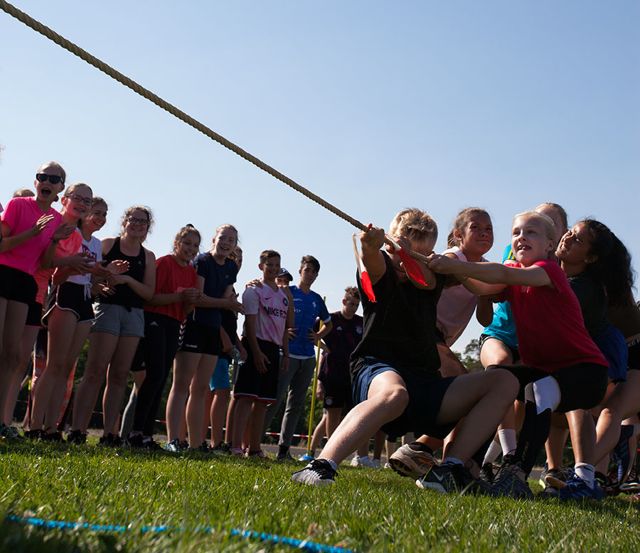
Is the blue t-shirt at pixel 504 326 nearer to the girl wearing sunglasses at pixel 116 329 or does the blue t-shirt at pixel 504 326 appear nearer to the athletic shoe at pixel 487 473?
the athletic shoe at pixel 487 473

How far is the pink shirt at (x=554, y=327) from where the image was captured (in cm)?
560

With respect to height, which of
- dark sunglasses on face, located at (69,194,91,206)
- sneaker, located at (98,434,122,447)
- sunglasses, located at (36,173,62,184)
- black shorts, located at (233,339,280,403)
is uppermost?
sunglasses, located at (36,173,62,184)

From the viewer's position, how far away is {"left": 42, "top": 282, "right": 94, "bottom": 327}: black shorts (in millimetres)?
7160

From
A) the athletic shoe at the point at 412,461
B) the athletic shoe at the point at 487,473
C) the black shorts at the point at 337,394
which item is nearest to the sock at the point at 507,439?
the athletic shoe at the point at 487,473

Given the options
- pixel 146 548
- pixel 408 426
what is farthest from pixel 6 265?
pixel 146 548

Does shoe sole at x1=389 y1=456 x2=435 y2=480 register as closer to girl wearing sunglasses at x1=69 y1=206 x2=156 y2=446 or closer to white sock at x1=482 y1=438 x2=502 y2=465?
white sock at x1=482 y1=438 x2=502 y2=465

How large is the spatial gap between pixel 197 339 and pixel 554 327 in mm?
4040

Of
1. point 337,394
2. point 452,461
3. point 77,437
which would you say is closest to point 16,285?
point 77,437

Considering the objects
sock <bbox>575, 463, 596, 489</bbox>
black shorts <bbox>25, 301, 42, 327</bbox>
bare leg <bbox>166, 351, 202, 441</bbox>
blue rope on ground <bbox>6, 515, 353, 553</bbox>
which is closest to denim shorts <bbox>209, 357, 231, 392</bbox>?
bare leg <bbox>166, 351, 202, 441</bbox>

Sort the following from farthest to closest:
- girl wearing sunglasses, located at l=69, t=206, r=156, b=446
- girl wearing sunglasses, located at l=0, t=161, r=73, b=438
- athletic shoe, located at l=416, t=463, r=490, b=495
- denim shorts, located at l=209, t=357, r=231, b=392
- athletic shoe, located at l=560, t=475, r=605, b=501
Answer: denim shorts, located at l=209, t=357, r=231, b=392, girl wearing sunglasses, located at l=69, t=206, r=156, b=446, girl wearing sunglasses, located at l=0, t=161, r=73, b=438, athletic shoe, located at l=560, t=475, r=605, b=501, athletic shoe, located at l=416, t=463, r=490, b=495

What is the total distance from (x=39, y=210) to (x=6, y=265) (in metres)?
0.67

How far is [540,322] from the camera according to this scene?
5.63 metres

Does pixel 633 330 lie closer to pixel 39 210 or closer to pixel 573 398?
pixel 573 398

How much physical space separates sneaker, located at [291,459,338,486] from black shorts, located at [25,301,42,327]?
320cm
